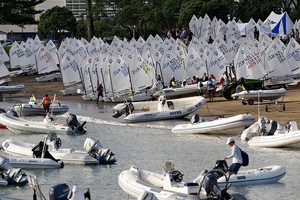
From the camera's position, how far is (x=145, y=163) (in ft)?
130

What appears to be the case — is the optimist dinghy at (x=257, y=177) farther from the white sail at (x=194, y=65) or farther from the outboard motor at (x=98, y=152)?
the white sail at (x=194, y=65)

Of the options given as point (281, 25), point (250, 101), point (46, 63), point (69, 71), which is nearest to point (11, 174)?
point (250, 101)

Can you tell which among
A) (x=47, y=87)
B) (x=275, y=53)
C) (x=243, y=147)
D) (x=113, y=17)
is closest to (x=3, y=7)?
(x=113, y=17)

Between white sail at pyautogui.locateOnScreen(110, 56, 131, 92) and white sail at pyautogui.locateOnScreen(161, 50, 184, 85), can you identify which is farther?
white sail at pyautogui.locateOnScreen(161, 50, 184, 85)

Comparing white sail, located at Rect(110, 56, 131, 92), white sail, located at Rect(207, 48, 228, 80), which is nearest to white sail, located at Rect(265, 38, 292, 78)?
white sail, located at Rect(207, 48, 228, 80)

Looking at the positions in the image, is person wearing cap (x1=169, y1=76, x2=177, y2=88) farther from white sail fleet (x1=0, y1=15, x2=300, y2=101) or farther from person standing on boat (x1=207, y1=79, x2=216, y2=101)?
person standing on boat (x1=207, y1=79, x2=216, y2=101)

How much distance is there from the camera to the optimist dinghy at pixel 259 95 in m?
51.4

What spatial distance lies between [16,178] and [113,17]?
72132 millimetres

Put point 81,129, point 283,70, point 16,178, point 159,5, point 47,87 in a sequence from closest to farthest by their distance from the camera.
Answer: point 16,178
point 81,129
point 283,70
point 47,87
point 159,5

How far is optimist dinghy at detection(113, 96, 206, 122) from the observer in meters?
50.6

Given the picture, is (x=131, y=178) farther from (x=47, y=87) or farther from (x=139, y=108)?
(x=47, y=87)

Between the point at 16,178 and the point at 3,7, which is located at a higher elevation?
the point at 3,7

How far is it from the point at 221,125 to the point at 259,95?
7.17 metres

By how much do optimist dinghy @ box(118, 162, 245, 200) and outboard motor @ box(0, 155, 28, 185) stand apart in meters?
4.40
